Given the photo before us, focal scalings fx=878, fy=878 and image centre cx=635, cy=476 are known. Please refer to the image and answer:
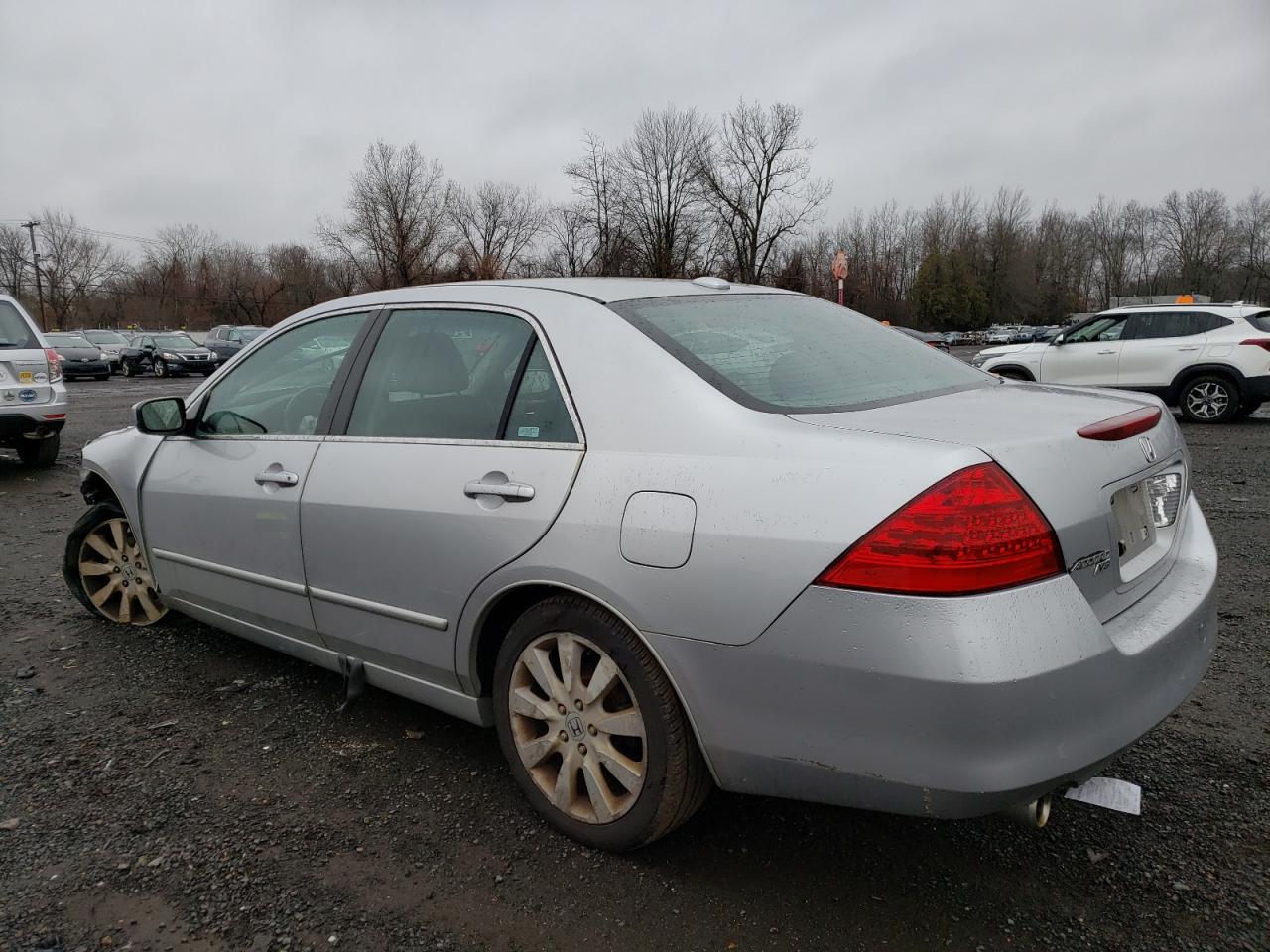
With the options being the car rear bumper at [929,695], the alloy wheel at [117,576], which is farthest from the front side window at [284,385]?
the car rear bumper at [929,695]

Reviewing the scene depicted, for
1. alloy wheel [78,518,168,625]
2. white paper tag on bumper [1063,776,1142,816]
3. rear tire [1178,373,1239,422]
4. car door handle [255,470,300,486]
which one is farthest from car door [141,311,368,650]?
rear tire [1178,373,1239,422]

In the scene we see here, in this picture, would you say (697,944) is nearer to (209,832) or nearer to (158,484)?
(209,832)

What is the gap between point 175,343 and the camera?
31109 mm

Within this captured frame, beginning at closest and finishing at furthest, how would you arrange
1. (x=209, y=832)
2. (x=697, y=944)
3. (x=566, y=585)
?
(x=697, y=944)
(x=566, y=585)
(x=209, y=832)

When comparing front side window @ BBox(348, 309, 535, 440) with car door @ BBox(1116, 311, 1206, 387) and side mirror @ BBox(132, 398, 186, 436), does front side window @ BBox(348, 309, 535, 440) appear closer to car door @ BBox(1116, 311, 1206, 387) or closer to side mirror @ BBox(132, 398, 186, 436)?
side mirror @ BBox(132, 398, 186, 436)

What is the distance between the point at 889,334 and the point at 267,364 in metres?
2.41

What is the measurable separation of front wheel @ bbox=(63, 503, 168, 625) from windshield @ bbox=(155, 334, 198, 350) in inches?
1179

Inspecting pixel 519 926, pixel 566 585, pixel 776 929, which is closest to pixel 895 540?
pixel 566 585

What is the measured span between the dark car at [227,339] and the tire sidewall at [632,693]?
32.5 m

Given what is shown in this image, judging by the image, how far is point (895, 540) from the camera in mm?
1804

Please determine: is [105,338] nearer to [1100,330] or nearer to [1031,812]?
[1100,330]

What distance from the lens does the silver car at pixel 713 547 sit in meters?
1.81

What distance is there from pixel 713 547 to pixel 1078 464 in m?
0.84

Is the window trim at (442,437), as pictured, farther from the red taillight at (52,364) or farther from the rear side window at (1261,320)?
the rear side window at (1261,320)
